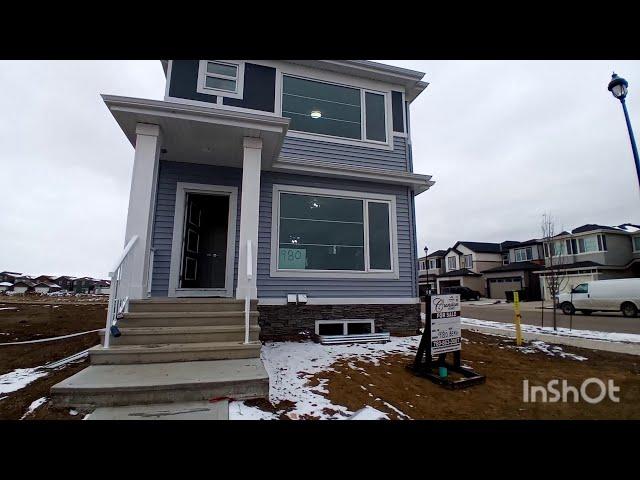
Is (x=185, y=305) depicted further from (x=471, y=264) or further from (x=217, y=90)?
(x=471, y=264)

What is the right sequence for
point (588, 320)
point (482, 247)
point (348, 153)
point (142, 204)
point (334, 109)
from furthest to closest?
point (482, 247), point (588, 320), point (334, 109), point (348, 153), point (142, 204)

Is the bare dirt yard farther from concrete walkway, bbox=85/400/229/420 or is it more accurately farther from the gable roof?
the gable roof

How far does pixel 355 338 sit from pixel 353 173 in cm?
358

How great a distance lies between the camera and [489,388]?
146 inches

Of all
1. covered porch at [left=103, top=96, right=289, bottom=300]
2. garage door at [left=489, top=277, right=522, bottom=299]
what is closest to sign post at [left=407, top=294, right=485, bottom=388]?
covered porch at [left=103, top=96, right=289, bottom=300]

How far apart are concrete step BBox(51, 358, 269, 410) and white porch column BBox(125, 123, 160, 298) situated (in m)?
1.36

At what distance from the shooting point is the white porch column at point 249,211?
4.65m

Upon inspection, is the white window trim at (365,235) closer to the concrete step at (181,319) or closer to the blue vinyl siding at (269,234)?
the blue vinyl siding at (269,234)

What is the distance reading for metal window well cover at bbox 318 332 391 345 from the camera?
18.9ft

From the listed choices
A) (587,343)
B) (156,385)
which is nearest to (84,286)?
(156,385)

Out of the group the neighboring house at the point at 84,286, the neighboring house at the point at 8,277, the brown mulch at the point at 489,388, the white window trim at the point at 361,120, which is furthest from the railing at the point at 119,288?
the neighboring house at the point at 8,277
